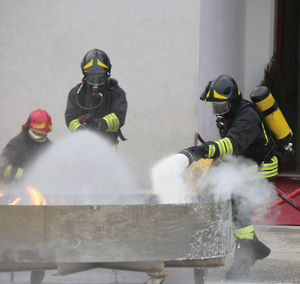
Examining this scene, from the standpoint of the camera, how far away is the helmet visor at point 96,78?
5.31 metres

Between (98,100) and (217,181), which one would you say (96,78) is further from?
(217,181)

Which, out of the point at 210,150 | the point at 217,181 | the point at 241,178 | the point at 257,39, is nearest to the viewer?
the point at 210,150

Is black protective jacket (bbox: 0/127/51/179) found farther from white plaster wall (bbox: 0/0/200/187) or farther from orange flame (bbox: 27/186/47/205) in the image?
white plaster wall (bbox: 0/0/200/187)

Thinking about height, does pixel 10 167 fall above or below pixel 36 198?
above

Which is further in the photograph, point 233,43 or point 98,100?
point 233,43

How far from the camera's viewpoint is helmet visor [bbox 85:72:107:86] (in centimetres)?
531

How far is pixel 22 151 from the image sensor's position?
523 centimetres

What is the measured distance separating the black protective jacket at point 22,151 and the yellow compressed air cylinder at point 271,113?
1787mm

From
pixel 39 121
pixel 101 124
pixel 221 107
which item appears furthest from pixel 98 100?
pixel 221 107

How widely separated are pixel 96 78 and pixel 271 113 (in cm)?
148

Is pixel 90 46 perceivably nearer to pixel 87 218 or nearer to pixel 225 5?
pixel 225 5

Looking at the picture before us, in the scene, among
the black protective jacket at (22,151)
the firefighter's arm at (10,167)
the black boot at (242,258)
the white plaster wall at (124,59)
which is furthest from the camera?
the white plaster wall at (124,59)

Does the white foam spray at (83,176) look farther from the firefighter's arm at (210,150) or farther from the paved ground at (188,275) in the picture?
the paved ground at (188,275)

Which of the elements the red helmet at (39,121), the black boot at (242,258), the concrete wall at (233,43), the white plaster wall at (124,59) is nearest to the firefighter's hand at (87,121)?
the red helmet at (39,121)
